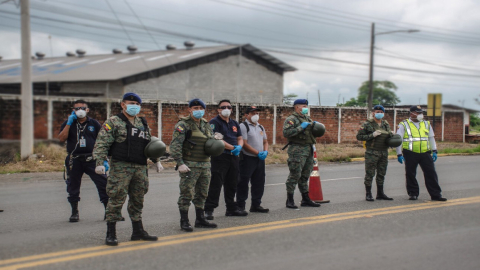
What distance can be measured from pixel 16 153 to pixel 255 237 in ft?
39.8

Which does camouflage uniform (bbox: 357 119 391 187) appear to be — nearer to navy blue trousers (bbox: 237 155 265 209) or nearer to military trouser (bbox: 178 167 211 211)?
navy blue trousers (bbox: 237 155 265 209)

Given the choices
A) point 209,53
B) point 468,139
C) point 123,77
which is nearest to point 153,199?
point 123,77

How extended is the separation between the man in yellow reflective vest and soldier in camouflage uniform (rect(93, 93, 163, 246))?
5.41m

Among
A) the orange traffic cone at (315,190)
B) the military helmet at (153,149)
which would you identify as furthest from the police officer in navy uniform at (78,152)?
the orange traffic cone at (315,190)

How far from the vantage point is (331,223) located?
273 inches

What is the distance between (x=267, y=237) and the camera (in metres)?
6.13

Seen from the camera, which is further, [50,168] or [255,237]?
[50,168]

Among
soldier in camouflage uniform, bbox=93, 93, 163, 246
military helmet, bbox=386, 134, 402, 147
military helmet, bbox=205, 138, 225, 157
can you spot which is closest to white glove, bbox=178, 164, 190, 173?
military helmet, bbox=205, 138, 225, 157

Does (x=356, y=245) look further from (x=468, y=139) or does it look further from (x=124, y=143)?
(x=468, y=139)

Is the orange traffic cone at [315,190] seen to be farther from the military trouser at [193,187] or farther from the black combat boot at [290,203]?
the military trouser at [193,187]

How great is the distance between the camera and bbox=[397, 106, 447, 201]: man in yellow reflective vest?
30.1ft

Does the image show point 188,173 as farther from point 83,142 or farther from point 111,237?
point 83,142

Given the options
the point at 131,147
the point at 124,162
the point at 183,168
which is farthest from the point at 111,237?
the point at 183,168

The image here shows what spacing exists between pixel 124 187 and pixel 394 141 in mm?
5282
